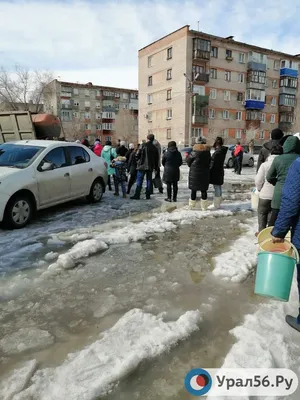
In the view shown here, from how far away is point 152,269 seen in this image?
4.29 meters

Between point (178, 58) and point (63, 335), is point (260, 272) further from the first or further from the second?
point (178, 58)

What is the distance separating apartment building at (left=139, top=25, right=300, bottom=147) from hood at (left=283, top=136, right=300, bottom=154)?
120 feet

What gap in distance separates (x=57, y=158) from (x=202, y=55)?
131 ft

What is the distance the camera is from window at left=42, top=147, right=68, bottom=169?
6.77m

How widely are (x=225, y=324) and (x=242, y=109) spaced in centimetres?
4887

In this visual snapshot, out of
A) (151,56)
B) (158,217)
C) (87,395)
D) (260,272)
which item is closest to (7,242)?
(158,217)

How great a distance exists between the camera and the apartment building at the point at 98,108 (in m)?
66.9

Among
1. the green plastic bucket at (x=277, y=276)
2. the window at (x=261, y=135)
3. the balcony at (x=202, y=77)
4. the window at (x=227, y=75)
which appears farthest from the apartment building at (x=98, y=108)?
the green plastic bucket at (x=277, y=276)

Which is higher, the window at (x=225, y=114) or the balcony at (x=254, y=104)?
the balcony at (x=254, y=104)

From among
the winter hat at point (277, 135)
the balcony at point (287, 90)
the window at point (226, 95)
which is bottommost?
the winter hat at point (277, 135)

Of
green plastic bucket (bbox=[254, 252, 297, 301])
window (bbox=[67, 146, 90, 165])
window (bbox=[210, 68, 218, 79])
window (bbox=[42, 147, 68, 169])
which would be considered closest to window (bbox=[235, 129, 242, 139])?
window (bbox=[210, 68, 218, 79])

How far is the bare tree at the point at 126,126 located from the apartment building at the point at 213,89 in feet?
51.2

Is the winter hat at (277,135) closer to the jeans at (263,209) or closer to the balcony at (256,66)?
the jeans at (263,209)

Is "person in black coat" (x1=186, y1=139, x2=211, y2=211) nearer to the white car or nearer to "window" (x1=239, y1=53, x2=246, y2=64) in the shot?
the white car
